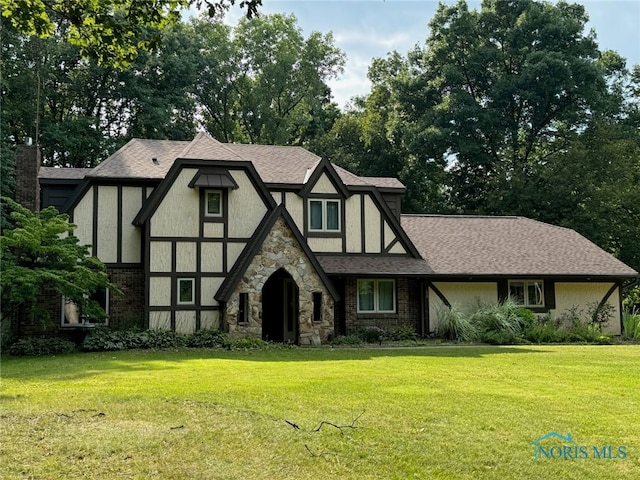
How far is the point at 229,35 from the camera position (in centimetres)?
4825

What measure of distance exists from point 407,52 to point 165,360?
3645 centimetres

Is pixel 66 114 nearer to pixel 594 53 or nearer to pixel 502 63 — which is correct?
pixel 502 63

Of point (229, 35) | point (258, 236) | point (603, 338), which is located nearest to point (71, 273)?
point (258, 236)

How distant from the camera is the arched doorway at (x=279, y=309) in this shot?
2422cm

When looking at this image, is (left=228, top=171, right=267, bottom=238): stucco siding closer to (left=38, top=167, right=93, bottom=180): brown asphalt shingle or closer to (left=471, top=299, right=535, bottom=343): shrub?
(left=38, top=167, right=93, bottom=180): brown asphalt shingle

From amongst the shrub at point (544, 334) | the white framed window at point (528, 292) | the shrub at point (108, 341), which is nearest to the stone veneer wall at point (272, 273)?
the shrub at point (108, 341)

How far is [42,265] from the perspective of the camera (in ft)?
62.5

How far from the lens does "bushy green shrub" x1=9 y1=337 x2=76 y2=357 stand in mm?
18375

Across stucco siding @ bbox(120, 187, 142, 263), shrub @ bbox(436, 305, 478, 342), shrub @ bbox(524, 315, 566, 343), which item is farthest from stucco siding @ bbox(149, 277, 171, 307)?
shrub @ bbox(524, 315, 566, 343)

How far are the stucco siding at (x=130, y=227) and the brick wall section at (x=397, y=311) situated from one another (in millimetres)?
7241

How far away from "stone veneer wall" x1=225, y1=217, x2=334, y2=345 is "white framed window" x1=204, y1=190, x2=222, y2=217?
2393 millimetres

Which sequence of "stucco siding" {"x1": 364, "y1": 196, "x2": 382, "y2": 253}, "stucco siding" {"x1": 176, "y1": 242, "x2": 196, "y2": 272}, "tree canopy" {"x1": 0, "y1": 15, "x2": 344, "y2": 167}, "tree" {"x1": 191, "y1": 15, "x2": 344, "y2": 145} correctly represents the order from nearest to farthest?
"stucco siding" {"x1": 176, "y1": 242, "x2": 196, "y2": 272} → "stucco siding" {"x1": 364, "y1": 196, "x2": 382, "y2": 253} → "tree canopy" {"x1": 0, "y1": 15, "x2": 344, "y2": 167} → "tree" {"x1": 191, "y1": 15, "x2": 344, "y2": 145}

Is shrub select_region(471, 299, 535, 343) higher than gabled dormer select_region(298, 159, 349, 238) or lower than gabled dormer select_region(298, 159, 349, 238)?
lower

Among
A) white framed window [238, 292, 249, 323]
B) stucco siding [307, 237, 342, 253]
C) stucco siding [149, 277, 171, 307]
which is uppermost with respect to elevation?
stucco siding [307, 237, 342, 253]
